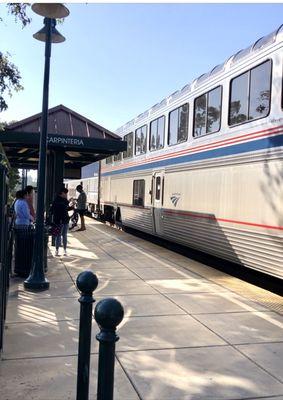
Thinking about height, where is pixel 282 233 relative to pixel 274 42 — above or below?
below

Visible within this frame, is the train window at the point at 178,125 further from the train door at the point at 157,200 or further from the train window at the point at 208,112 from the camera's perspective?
the train door at the point at 157,200

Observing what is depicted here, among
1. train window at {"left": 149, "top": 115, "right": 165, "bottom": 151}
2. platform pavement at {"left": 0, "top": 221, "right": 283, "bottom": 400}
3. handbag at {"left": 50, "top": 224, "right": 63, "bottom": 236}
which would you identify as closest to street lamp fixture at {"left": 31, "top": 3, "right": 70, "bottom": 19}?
platform pavement at {"left": 0, "top": 221, "right": 283, "bottom": 400}

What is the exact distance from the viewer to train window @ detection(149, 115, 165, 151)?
13.6 m

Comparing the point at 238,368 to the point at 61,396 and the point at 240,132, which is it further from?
the point at 240,132

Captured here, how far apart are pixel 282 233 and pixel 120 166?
12701mm

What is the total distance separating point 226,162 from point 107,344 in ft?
22.6

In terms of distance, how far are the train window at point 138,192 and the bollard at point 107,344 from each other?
1248 centimetres

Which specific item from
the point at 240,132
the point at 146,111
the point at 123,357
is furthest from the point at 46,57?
the point at 146,111

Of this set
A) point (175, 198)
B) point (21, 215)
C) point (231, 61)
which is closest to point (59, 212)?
point (21, 215)

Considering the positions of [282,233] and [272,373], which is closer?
[272,373]

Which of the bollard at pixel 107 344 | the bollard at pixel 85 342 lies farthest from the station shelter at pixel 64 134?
the bollard at pixel 107 344

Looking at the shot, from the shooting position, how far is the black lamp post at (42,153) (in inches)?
308

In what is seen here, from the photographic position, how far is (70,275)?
364 inches

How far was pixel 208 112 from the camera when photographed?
10.2 meters
